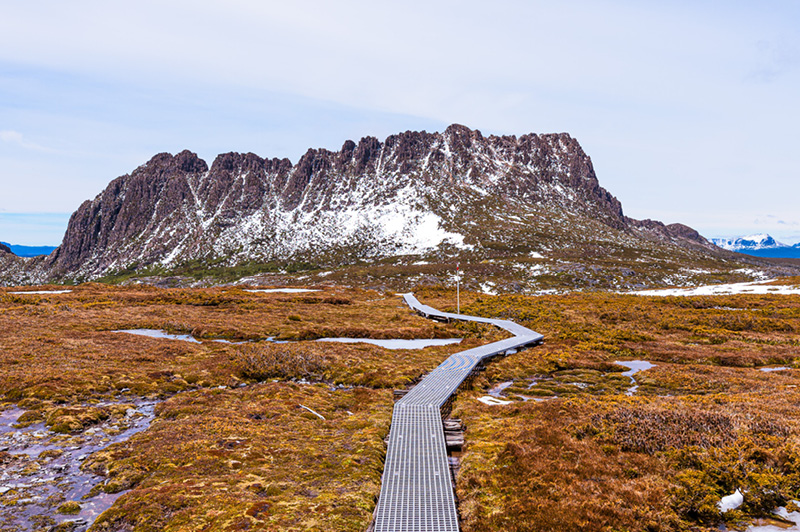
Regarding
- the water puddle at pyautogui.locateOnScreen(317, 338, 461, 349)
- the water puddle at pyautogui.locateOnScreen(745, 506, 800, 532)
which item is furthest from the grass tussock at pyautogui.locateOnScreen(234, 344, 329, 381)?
the water puddle at pyautogui.locateOnScreen(745, 506, 800, 532)

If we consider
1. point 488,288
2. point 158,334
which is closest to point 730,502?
point 158,334

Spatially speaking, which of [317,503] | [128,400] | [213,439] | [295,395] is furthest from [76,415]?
[317,503]

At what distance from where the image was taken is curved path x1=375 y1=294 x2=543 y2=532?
12.4m

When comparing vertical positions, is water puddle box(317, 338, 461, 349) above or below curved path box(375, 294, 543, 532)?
below

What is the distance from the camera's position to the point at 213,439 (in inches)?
705

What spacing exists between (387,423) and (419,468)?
16.3 ft

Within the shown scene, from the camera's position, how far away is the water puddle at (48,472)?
12.3m

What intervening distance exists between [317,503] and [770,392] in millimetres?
27935

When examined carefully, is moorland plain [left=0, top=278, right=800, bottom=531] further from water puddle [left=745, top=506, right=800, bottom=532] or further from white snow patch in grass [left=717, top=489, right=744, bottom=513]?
water puddle [left=745, top=506, right=800, bottom=532]

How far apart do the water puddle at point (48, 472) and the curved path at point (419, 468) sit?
33.4 ft

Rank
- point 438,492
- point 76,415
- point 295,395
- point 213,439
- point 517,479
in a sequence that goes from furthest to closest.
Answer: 1. point 295,395
2. point 76,415
3. point 213,439
4. point 517,479
5. point 438,492

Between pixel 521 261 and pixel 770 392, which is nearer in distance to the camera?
pixel 770 392

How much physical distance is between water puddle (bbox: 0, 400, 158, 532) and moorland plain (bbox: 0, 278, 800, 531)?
514 millimetres

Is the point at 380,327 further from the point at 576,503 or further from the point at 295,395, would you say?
the point at 576,503
